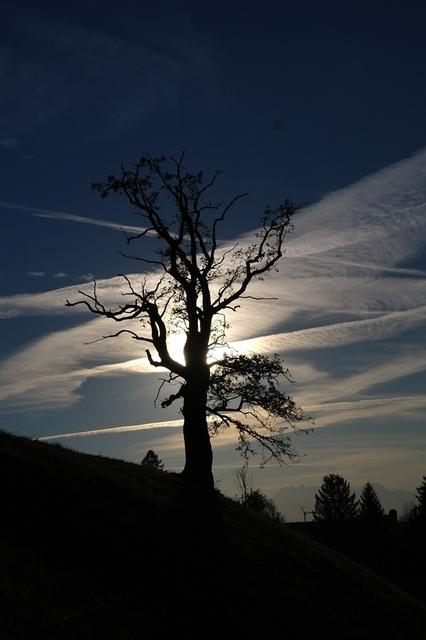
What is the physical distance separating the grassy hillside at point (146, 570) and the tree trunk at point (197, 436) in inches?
34.4

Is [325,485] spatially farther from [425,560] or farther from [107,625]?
[107,625]

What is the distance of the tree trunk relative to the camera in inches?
973

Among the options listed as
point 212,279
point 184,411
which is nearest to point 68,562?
point 184,411

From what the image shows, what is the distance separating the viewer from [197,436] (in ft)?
82.7

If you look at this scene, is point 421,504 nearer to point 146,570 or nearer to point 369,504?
point 369,504

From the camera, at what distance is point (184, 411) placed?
2583cm

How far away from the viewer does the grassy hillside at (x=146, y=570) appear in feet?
49.8

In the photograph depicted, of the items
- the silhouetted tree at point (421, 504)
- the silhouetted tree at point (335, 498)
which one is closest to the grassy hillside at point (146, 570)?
the silhouetted tree at point (421, 504)

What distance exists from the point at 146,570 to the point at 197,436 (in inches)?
285

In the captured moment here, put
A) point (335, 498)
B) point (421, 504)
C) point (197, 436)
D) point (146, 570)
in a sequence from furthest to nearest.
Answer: point (335, 498) → point (421, 504) → point (197, 436) → point (146, 570)

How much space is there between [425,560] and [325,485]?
61.9 meters

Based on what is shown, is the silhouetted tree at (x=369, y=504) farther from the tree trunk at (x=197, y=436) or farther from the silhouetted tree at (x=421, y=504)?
the tree trunk at (x=197, y=436)

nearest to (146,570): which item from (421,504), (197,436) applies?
(197,436)

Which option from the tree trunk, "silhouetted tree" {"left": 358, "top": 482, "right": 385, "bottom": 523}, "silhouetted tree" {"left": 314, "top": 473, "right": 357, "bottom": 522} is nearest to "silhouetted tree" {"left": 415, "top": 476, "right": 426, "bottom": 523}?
"silhouetted tree" {"left": 358, "top": 482, "right": 385, "bottom": 523}
